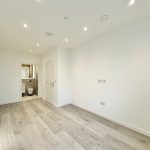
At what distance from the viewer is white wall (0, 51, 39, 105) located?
5.03 meters

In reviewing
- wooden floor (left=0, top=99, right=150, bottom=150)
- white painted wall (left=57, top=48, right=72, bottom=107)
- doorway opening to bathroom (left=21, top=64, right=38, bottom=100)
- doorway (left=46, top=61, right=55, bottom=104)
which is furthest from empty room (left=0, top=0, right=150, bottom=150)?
doorway opening to bathroom (left=21, top=64, right=38, bottom=100)

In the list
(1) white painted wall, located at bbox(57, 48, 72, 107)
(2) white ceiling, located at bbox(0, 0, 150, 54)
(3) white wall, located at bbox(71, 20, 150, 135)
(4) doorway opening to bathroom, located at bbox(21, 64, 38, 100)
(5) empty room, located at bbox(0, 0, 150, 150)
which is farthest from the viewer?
(4) doorway opening to bathroom, located at bbox(21, 64, 38, 100)

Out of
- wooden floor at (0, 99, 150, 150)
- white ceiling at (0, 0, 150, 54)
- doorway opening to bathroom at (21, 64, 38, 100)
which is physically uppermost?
white ceiling at (0, 0, 150, 54)

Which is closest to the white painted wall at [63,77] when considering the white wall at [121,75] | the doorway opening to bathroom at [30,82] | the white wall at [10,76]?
the white wall at [121,75]

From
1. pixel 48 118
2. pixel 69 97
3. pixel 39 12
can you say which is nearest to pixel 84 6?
pixel 39 12

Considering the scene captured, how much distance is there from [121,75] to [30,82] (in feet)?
20.8

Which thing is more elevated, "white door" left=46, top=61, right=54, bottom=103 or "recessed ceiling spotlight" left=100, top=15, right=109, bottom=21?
"recessed ceiling spotlight" left=100, top=15, right=109, bottom=21

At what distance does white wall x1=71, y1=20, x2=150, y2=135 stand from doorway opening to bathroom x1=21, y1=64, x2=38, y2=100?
4.30 m

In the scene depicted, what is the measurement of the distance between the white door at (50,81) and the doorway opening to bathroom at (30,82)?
177 centimetres

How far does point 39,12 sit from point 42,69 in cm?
429

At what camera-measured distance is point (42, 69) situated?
6.12 m

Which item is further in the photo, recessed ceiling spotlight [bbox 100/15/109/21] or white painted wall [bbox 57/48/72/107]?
white painted wall [bbox 57/48/72/107]

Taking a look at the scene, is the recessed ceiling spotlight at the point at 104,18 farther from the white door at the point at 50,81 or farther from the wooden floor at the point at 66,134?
the white door at the point at 50,81

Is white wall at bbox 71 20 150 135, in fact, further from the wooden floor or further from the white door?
the white door
